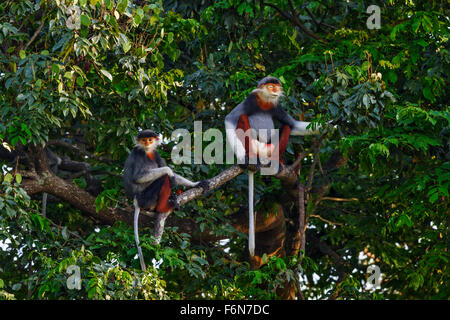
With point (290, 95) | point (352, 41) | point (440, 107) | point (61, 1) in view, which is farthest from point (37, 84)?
point (440, 107)

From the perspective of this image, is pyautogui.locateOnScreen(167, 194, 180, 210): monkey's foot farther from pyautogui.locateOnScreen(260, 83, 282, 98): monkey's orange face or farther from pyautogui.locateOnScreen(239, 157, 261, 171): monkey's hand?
pyautogui.locateOnScreen(260, 83, 282, 98): monkey's orange face

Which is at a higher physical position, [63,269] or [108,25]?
[108,25]

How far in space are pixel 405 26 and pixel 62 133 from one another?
10.6 feet

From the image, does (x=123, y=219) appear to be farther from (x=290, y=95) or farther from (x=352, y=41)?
(x=352, y=41)

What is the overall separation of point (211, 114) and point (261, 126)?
25.9 inches

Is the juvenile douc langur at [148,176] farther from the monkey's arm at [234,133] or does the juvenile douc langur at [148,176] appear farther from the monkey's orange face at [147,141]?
the monkey's arm at [234,133]

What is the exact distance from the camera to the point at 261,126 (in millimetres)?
5707

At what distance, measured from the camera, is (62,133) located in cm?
661

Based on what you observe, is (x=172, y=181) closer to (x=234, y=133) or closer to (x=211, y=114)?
(x=234, y=133)

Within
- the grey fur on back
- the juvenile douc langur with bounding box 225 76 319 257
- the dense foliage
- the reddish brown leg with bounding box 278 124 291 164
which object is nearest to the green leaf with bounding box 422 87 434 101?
the dense foliage

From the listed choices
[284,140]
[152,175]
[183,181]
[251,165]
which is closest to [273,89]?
[284,140]

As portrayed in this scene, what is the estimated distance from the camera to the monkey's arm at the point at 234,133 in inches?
204

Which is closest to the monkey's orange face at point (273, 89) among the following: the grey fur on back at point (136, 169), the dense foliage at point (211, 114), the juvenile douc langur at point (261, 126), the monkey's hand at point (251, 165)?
the juvenile douc langur at point (261, 126)

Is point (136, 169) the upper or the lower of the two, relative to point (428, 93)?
lower
